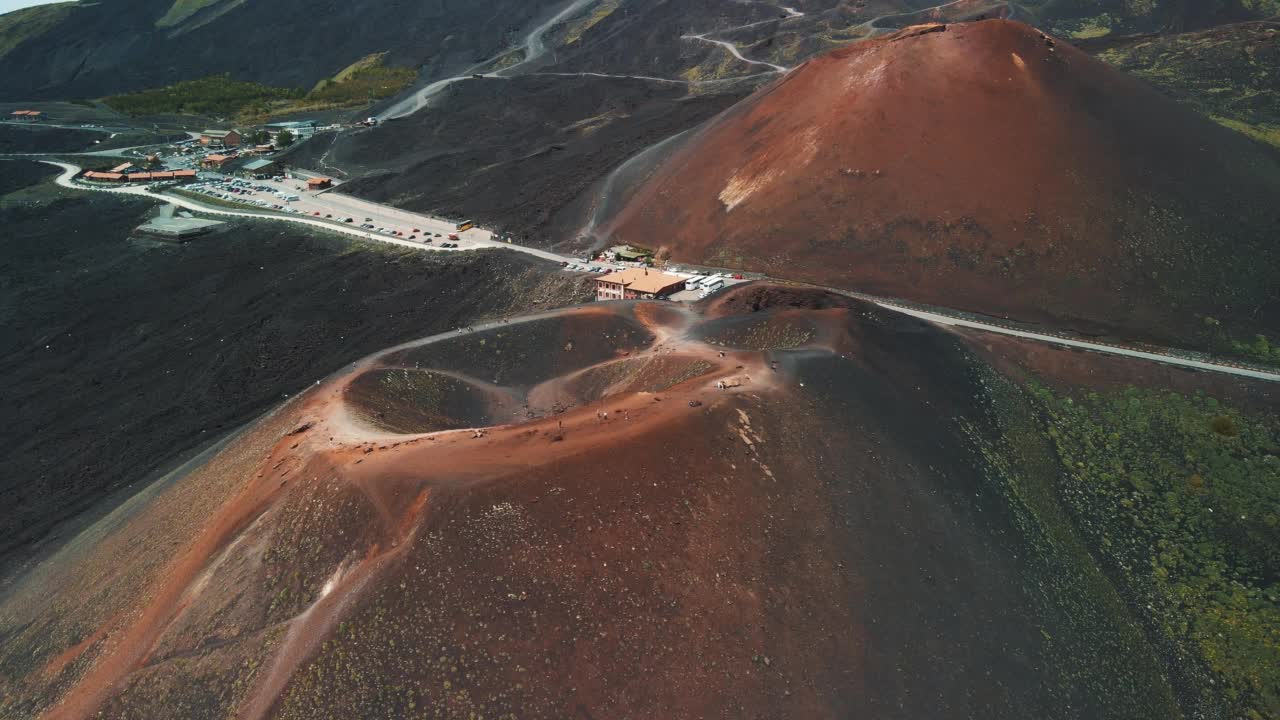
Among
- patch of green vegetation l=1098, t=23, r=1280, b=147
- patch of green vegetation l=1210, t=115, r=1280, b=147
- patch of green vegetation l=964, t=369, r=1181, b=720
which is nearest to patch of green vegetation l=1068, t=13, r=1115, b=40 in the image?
patch of green vegetation l=1098, t=23, r=1280, b=147

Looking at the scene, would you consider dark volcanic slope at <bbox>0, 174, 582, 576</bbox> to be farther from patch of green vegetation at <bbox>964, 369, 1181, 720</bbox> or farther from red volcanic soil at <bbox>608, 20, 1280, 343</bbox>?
patch of green vegetation at <bbox>964, 369, 1181, 720</bbox>

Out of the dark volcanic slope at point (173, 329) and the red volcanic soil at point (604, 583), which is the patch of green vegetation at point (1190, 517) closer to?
the red volcanic soil at point (604, 583)

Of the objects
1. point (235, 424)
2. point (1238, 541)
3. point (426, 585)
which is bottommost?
point (1238, 541)

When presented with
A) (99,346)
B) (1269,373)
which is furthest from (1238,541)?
(99,346)

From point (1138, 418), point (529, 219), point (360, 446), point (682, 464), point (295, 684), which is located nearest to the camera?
point (295, 684)

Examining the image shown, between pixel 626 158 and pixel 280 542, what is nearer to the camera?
pixel 280 542

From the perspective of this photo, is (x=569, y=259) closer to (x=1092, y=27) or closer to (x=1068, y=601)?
(x=1068, y=601)

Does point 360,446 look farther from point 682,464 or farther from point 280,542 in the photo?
point 682,464
